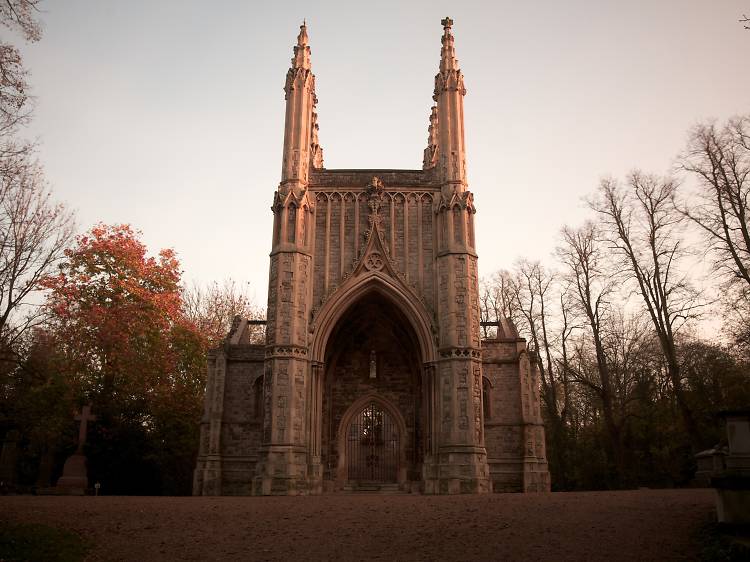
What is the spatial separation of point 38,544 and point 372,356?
15549 millimetres

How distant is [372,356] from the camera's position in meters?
23.7

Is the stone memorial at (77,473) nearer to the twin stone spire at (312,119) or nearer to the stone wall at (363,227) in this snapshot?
the stone wall at (363,227)

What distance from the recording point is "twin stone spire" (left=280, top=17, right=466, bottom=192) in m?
21.7

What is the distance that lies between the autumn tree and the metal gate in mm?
7515

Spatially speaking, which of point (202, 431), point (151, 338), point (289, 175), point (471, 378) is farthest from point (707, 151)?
point (151, 338)

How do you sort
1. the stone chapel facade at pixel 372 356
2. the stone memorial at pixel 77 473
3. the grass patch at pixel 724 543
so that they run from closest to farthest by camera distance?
1. the grass patch at pixel 724 543
2. the stone memorial at pixel 77 473
3. the stone chapel facade at pixel 372 356

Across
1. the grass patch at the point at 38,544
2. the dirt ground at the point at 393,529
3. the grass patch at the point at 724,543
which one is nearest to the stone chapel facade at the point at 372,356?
the dirt ground at the point at 393,529

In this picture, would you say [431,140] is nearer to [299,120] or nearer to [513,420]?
[299,120]

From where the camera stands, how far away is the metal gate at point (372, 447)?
23219 mm

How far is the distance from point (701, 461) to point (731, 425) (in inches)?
423

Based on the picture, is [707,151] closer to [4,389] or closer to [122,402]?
[122,402]

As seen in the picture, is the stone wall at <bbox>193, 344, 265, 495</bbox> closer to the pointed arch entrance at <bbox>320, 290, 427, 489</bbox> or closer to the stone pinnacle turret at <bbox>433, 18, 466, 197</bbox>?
the pointed arch entrance at <bbox>320, 290, 427, 489</bbox>

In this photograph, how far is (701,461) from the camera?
17875mm

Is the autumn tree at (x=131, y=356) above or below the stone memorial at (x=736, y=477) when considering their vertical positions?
above
